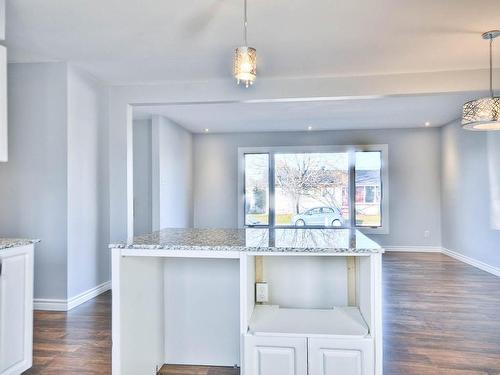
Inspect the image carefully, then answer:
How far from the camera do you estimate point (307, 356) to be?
1.64 metres

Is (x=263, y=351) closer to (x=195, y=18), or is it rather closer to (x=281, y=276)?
(x=281, y=276)

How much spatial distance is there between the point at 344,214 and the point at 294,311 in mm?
5516

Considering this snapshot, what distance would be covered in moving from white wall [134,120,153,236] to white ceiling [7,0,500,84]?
6.76 ft

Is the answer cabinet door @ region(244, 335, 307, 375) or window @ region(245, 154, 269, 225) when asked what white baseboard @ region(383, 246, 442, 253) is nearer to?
window @ region(245, 154, 269, 225)

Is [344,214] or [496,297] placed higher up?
[344,214]

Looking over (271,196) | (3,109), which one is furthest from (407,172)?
(3,109)

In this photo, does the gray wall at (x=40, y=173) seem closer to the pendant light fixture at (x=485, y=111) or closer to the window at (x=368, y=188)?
the pendant light fixture at (x=485, y=111)

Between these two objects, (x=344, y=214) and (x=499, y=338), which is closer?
(x=499, y=338)

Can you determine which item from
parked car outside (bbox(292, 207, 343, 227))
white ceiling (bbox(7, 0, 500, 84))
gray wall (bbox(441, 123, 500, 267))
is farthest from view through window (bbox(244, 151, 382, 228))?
white ceiling (bbox(7, 0, 500, 84))

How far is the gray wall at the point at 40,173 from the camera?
3.60 metres

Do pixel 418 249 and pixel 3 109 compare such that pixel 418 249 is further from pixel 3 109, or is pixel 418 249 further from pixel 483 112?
pixel 3 109

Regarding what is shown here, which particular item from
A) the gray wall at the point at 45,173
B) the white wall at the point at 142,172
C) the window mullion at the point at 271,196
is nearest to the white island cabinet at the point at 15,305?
the gray wall at the point at 45,173

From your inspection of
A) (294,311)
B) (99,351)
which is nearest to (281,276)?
(294,311)

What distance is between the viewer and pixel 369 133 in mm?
7113
